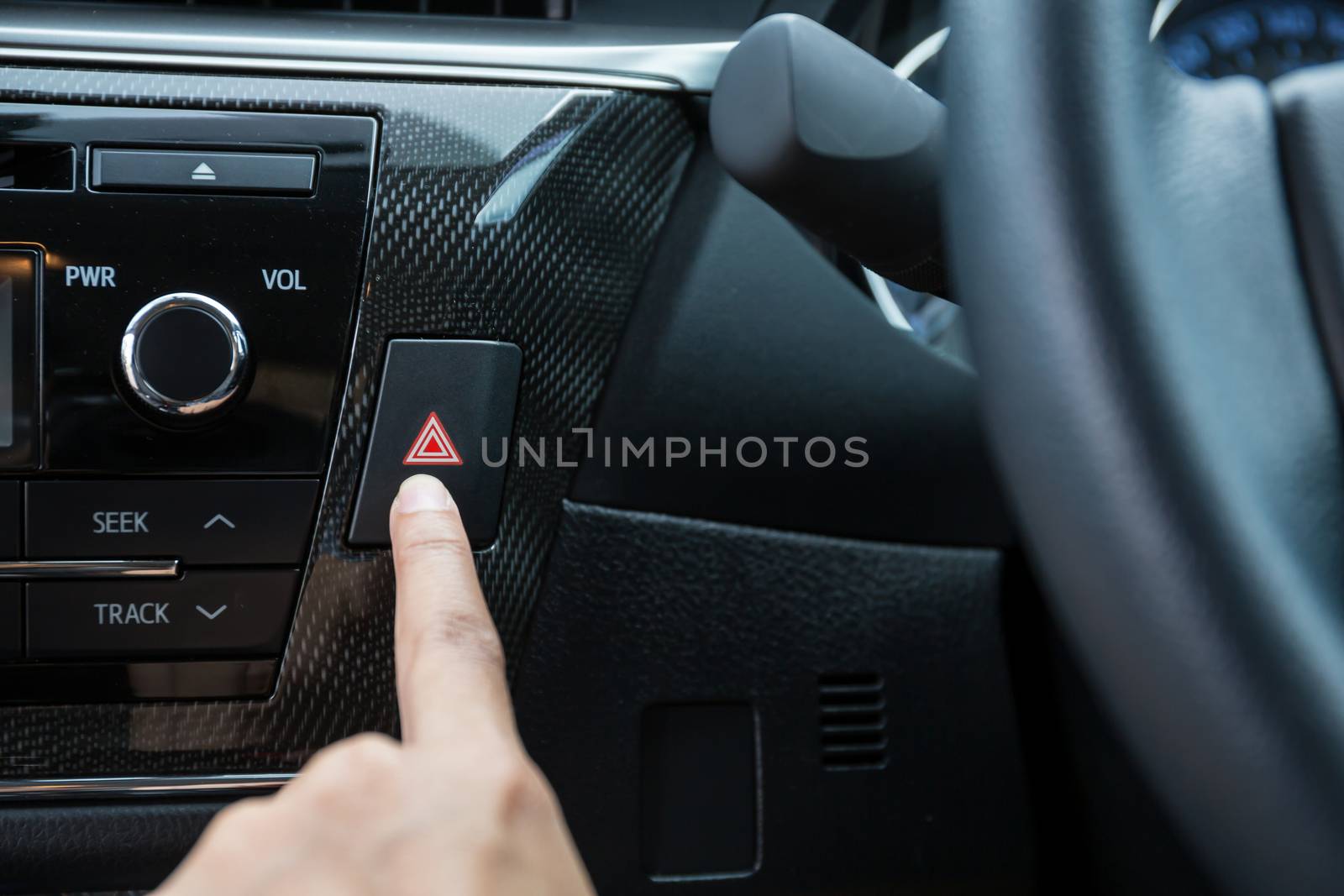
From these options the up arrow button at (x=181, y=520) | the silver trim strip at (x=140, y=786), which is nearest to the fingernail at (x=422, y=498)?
the up arrow button at (x=181, y=520)

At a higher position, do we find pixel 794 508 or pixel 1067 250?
pixel 1067 250

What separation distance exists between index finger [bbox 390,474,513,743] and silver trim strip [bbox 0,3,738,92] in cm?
27

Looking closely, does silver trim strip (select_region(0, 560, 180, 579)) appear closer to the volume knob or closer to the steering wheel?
the volume knob

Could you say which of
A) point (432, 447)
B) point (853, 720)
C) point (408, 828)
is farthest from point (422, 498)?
point (853, 720)

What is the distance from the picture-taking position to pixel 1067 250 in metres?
0.42

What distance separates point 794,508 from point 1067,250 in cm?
36

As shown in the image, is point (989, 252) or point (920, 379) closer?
point (989, 252)

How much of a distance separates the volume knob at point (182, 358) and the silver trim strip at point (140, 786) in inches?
8.0

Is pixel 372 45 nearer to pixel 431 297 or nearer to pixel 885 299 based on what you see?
pixel 431 297

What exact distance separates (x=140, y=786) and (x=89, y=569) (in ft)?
0.42

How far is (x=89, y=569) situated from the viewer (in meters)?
0.63

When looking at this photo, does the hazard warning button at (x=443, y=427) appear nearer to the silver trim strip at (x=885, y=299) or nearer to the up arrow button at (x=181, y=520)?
the up arrow button at (x=181, y=520)

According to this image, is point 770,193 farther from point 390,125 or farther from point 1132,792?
point 1132,792

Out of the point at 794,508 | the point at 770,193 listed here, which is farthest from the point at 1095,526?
the point at 794,508
